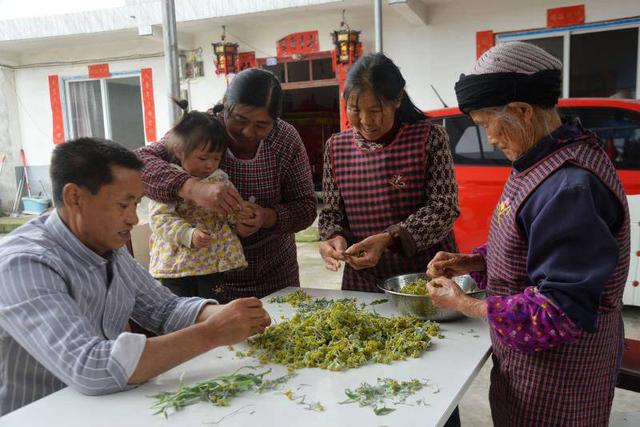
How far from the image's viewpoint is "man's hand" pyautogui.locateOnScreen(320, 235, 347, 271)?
7.01ft

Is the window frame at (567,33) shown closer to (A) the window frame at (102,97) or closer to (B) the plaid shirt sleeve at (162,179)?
(B) the plaid shirt sleeve at (162,179)

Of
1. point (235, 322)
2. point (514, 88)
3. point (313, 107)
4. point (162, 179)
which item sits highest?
point (313, 107)

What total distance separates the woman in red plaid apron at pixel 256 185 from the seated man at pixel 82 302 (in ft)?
1.70

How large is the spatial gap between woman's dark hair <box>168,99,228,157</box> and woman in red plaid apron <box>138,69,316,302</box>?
0.22 feet

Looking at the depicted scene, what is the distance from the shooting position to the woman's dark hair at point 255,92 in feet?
7.25

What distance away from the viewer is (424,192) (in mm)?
2285

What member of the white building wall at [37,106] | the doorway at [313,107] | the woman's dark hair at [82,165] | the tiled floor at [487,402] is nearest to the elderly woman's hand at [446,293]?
the woman's dark hair at [82,165]

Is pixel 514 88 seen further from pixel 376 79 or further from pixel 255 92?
pixel 255 92

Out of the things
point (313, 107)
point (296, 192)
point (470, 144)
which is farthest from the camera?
point (313, 107)

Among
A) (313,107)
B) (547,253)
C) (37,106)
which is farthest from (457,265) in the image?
(37,106)

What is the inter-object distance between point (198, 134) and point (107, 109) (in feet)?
30.6

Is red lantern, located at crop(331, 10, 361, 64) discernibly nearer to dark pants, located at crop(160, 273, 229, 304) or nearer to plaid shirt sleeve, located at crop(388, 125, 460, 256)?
plaid shirt sleeve, located at crop(388, 125, 460, 256)

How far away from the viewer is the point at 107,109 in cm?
1066

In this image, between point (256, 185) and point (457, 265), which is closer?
point (457, 265)
